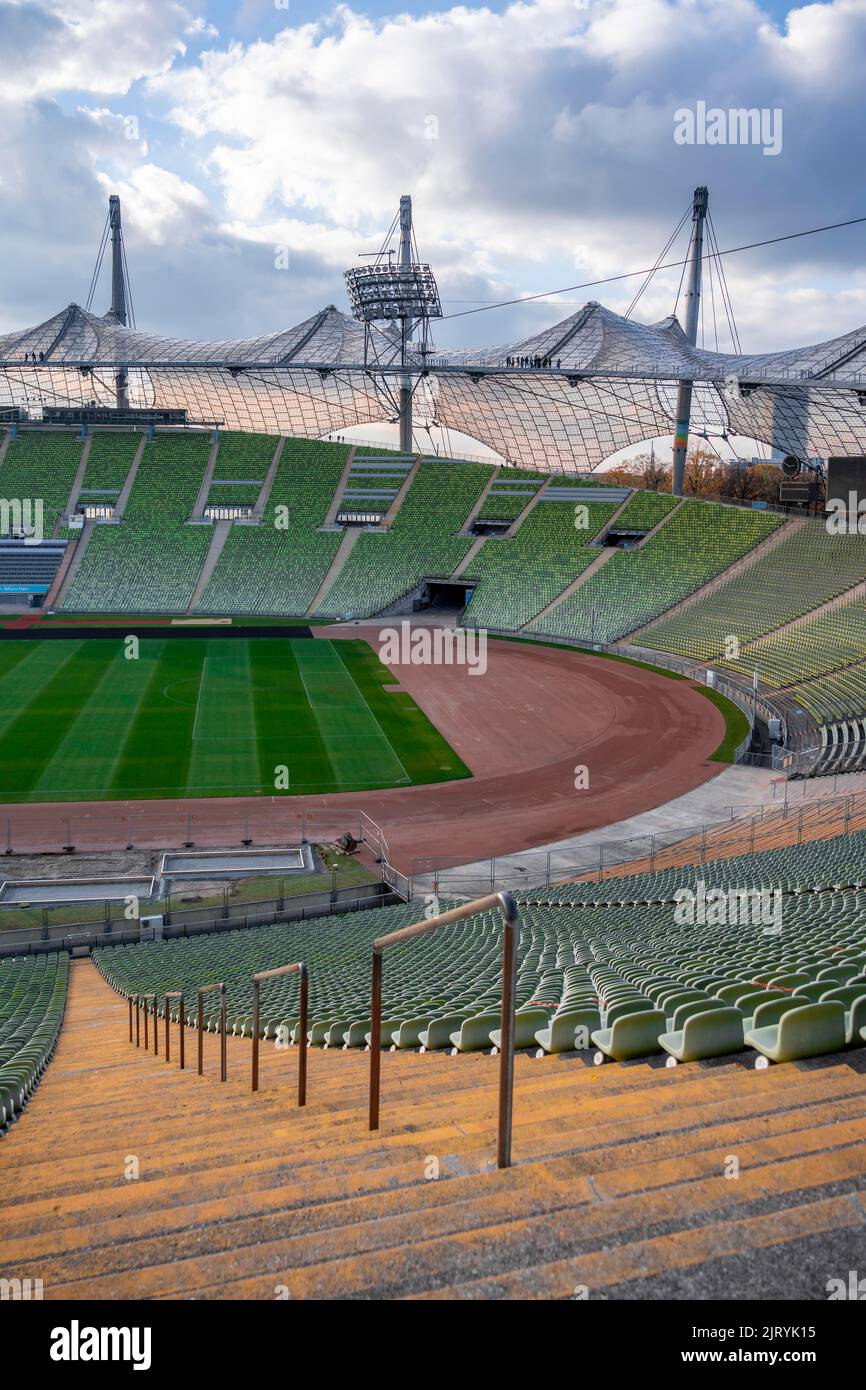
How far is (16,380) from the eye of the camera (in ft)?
323

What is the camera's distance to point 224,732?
4088cm

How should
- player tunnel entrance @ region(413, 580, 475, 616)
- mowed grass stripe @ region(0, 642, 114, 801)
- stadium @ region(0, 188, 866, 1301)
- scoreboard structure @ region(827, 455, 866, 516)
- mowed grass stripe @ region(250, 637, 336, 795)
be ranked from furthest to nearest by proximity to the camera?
1. player tunnel entrance @ region(413, 580, 475, 616)
2. scoreboard structure @ region(827, 455, 866, 516)
3. mowed grass stripe @ region(250, 637, 336, 795)
4. mowed grass stripe @ region(0, 642, 114, 801)
5. stadium @ region(0, 188, 866, 1301)

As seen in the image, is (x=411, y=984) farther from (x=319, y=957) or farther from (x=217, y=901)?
(x=217, y=901)

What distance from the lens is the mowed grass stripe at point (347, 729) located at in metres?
35.8

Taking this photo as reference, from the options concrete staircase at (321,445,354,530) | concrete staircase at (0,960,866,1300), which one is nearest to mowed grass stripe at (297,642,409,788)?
concrete staircase at (321,445,354,530)

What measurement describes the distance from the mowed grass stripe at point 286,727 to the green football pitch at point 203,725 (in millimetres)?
62

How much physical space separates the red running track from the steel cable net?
2629 centimetres

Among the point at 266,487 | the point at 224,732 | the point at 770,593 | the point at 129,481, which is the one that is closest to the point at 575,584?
the point at 770,593

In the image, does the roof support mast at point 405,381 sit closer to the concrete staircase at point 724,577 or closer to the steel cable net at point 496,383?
the steel cable net at point 496,383

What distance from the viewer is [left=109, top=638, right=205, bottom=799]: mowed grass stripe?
3412cm

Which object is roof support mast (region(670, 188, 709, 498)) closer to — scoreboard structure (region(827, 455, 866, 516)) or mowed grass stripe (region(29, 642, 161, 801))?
scoreboard structure (region(827, 455, 866, 516))

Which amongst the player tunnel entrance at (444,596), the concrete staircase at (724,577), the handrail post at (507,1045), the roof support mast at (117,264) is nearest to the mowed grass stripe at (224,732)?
the player tunnel entrance at (444,596)

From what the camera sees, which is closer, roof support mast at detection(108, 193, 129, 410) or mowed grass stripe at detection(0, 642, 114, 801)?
mowed grass stripe at detection(0, 642, 114, 801)
